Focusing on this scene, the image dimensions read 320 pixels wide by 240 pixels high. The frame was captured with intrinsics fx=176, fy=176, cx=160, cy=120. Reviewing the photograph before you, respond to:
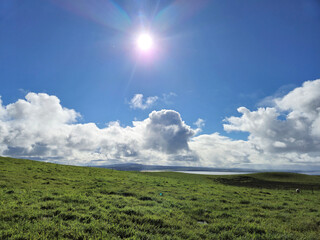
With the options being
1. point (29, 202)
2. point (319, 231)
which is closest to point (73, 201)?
point (29, 202)

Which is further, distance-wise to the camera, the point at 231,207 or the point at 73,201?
the point at 231,207

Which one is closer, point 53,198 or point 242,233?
point 242,233

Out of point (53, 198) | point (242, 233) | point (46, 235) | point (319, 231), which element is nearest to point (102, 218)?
point (46, 235)

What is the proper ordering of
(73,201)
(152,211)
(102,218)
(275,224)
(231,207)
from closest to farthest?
(102,218) < (275,224) < (152,211) < (73,201) < (231,207)

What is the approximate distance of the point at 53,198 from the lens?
44.0ft

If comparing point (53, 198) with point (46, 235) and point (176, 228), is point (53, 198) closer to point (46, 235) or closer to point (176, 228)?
point (46, 235)

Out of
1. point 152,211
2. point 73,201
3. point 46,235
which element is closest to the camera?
point 46,235

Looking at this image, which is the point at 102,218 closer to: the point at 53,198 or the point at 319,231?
the point at 53,198

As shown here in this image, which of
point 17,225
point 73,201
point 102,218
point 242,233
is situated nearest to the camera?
point 17,225

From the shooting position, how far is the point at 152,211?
39.1ft

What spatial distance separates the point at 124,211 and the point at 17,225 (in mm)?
5556

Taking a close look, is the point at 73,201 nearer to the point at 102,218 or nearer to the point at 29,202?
the point at 29,202

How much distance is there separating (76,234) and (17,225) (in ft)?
9.49

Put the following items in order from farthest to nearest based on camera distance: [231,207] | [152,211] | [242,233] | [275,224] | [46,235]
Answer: [231,207] → [152,211] → [275,224] → [242,233] → [46,235]
